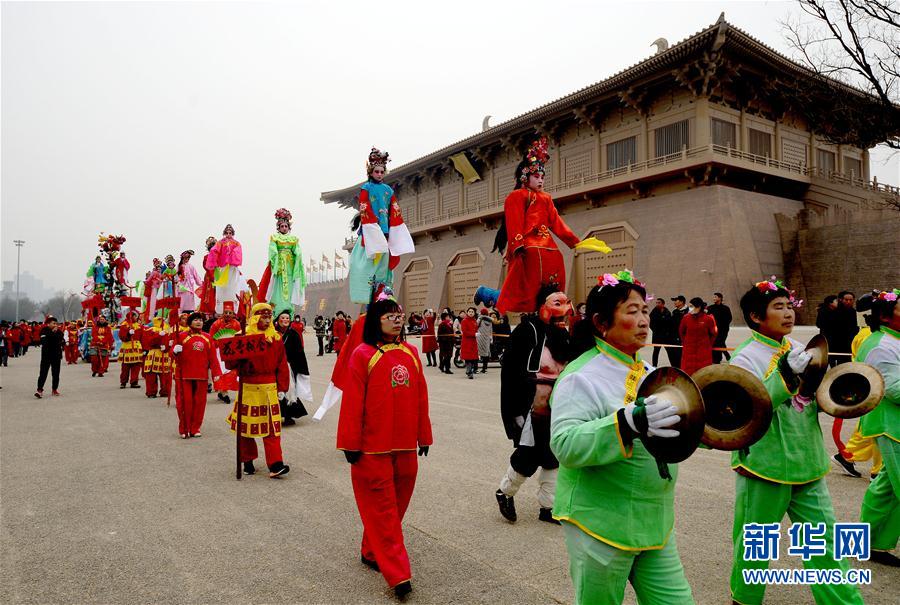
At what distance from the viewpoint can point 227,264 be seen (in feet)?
36.4

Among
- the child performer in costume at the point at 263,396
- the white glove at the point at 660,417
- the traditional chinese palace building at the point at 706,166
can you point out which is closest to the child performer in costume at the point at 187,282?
the child performer in costume at the point at 263,396

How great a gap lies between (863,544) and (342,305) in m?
44.2

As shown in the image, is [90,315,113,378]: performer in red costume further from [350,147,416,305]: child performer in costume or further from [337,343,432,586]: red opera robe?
[337,343,432,586]: red opera robe

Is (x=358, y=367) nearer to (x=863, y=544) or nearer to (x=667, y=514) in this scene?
(x=667, y=514)

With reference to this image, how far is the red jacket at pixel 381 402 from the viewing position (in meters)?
3.52

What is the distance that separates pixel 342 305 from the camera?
1816 inches

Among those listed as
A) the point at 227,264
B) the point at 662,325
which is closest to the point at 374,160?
the point at 227,264

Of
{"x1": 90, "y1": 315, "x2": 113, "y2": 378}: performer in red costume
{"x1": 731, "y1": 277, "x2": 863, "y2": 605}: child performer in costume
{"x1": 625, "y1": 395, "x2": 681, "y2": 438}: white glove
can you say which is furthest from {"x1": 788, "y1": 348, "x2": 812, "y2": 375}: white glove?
{"x1": 90, "y1": 315, "x2": 113, "y2": 378}: performer in red costume

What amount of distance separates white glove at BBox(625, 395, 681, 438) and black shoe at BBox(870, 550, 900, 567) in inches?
121

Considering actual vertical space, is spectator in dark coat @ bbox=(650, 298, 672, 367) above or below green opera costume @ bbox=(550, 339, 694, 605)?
above

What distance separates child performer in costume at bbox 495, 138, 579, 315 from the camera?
5.25 metres

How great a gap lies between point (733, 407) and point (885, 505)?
7.01ft

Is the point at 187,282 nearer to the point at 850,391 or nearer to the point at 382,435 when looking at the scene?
the point at 382,435

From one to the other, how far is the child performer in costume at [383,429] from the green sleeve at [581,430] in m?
1.66
